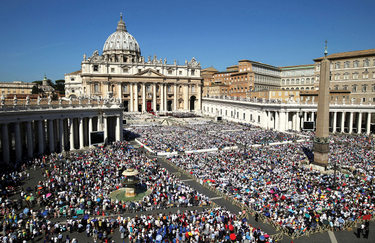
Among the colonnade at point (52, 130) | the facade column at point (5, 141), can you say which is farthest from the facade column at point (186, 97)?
the facade column at point (5, 141)

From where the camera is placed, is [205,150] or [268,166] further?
[205,150]

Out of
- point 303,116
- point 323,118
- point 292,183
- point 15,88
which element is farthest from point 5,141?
point 15,88

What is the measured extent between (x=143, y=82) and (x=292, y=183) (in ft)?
251

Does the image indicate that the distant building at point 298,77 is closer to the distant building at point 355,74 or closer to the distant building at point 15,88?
the distant building at point 355,74

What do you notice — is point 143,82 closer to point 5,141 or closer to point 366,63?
point 366,63

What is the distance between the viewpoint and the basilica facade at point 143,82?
89.6m

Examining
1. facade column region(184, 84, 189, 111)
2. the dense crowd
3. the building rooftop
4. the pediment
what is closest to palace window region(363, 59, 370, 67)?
the building rooftop

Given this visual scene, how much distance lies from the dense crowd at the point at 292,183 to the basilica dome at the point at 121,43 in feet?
287

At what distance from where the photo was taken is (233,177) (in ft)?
82.2

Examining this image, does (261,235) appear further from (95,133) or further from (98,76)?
(98,76)

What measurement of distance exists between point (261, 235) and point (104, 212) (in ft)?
34.0

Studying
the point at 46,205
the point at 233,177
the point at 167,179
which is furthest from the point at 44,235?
the point at 233,177

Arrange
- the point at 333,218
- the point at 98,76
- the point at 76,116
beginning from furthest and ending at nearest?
1. the point at 98,76
2. the point at 76,116
3. the point at 333,218

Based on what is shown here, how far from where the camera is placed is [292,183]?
77.3 ft
